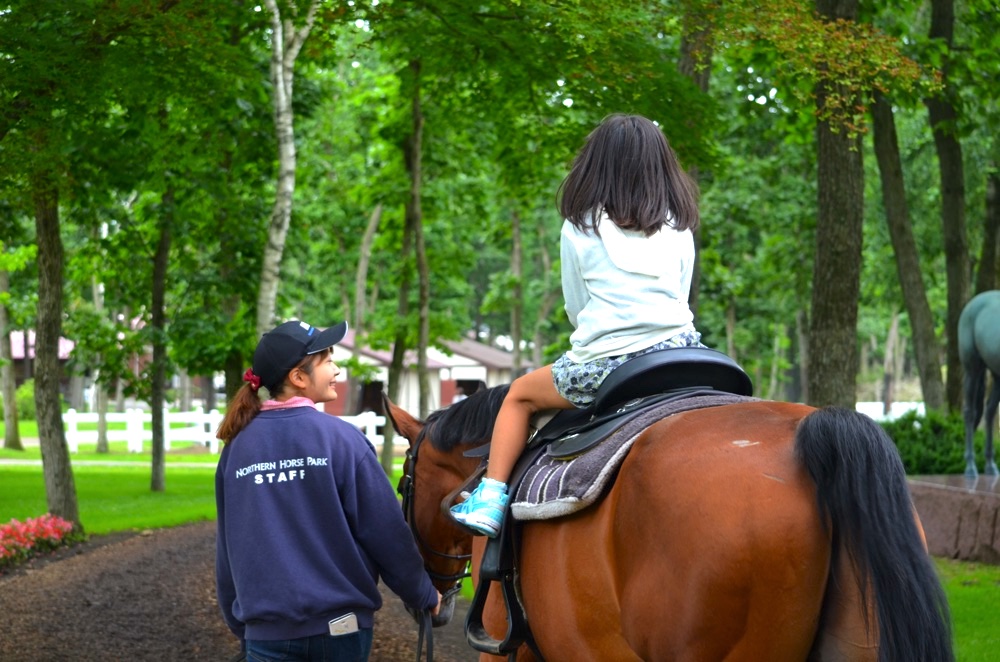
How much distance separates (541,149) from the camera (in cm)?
1435

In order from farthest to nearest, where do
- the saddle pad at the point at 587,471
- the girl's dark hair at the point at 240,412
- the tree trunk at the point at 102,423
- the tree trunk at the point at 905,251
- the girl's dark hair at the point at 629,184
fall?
the tree trunk at the point at 102,423, the tree trunk at the point at 905,251, the girl's dark hair at the point at 240,412, the girl's dark hair at the point at 629,184, the saddle pad at the point at 587,471

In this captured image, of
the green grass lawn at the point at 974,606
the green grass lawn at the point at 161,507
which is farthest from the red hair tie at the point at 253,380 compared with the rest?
the green grass lawn at the point at 974,606

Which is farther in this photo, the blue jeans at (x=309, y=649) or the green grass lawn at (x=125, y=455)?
the green grass lawn at (x=125, y=455)

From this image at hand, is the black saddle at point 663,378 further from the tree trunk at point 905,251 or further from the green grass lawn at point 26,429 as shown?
the green grass lawn at point 26,429

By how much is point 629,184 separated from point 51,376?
12.0m

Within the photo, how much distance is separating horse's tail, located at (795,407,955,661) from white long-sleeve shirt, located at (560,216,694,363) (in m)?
0.99

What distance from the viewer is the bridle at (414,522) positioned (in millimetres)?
5195

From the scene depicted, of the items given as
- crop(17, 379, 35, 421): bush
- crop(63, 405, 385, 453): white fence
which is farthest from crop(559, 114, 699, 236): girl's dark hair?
crop(17, 379, 35, 421): bush

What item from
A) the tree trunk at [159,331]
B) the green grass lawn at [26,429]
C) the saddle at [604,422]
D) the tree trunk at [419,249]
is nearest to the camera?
the saddle at [604,422]

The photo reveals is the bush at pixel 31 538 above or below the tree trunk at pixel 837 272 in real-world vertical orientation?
below

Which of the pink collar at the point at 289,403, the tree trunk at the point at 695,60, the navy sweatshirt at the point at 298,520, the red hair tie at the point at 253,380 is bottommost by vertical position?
the navy sweatshirt at the point at 298,520

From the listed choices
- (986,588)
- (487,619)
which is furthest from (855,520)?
(986,588)

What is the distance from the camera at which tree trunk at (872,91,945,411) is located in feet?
56.4

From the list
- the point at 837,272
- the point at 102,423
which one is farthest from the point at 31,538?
the point at 102,423
